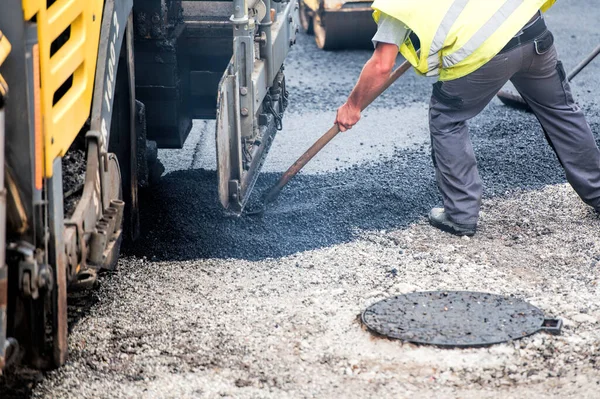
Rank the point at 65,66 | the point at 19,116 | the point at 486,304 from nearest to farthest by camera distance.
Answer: the point at 19,116, the point at 65,66, the point at 486,304

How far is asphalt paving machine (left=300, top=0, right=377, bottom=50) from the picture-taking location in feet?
29.1

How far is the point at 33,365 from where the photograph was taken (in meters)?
2.89

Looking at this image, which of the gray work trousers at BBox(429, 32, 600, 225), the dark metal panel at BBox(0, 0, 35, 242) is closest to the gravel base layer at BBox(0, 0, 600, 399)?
the gray work trousers at BBox(429, 32, 600, 225)

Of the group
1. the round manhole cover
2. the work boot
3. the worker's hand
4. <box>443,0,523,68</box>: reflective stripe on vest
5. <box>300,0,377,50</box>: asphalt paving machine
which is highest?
<box>443,0,523,68</box>: reflective stripe on vest

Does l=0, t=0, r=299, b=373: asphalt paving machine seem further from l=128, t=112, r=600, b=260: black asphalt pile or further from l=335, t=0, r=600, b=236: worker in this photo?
l=335, t=0, r=600, b=236: worker

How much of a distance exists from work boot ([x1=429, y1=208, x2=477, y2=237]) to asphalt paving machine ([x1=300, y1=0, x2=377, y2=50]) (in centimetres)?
426

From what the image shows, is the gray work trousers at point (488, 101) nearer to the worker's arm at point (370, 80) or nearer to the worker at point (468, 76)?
the worker at point (468, 76)

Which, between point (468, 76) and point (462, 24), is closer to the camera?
point (462, 24)

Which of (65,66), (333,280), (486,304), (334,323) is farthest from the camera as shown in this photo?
(333,280)

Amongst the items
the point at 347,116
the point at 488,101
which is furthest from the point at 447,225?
the point at 347,116

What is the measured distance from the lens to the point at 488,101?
4.77m

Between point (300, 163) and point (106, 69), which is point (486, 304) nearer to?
point (300, 163)

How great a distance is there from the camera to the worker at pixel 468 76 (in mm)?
4312

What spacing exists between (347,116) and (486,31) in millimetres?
819
